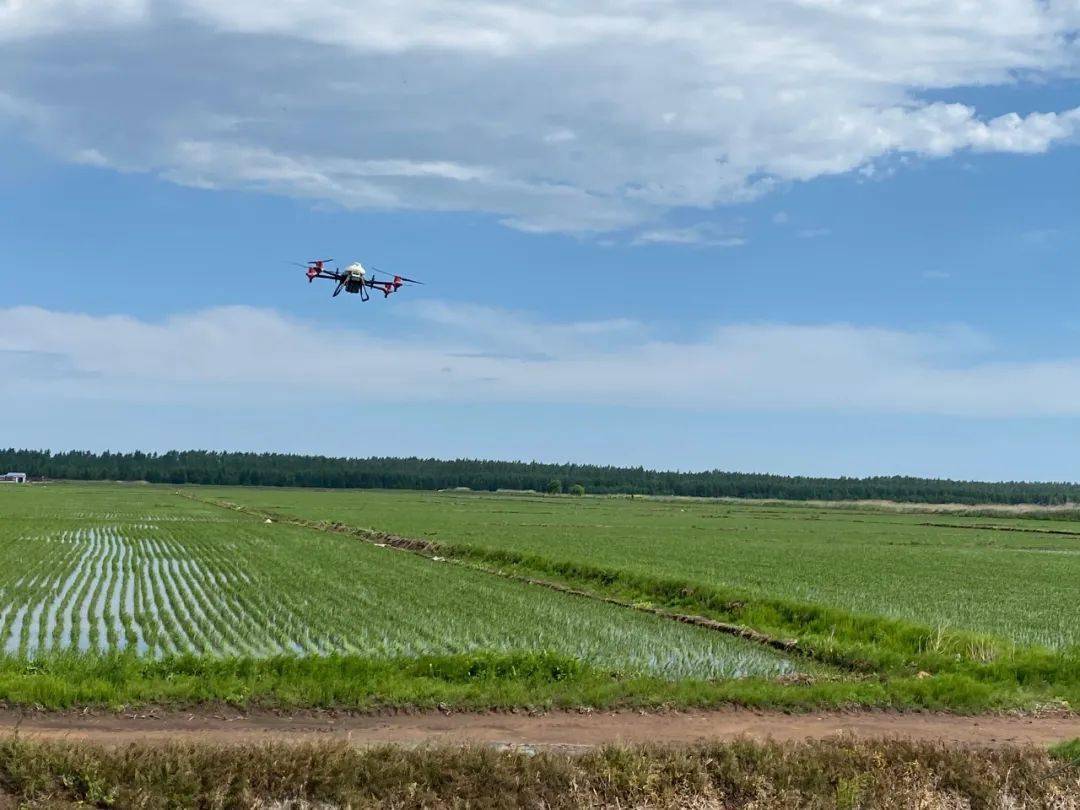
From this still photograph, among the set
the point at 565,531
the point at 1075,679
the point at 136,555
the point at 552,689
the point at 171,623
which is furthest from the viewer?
the point at 565,531

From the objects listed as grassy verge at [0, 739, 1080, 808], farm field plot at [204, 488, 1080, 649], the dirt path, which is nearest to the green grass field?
farm field plot at [204, 488, 1080, 649]

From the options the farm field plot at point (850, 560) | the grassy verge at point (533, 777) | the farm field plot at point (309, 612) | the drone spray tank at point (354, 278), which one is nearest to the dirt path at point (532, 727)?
the grassy verge at point (533, 777)

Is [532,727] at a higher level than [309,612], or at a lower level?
higher

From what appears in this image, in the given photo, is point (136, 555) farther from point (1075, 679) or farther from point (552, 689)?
point (1075, 679)

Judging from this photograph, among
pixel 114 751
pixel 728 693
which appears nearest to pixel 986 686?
pixel 728 693

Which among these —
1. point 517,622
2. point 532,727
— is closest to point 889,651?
point 517,622

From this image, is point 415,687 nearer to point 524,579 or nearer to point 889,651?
point 889,651

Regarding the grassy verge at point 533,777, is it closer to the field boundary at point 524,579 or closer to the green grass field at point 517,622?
the green grass field at point 517,622
